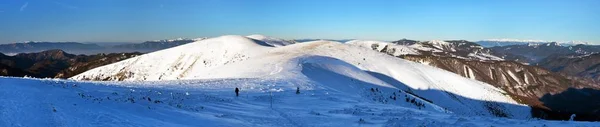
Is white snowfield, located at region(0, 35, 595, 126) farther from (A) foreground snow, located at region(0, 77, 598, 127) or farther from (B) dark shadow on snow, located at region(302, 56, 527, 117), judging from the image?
(B) dark shadow on snow, located at region(302, 56, 527, 117)

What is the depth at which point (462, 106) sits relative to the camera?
55.7 meters

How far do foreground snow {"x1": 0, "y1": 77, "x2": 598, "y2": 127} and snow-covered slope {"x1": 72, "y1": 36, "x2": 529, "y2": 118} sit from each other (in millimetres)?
7924

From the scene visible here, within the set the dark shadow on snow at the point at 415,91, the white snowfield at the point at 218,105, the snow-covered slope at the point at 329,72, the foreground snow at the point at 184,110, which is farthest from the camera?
the dark shadow on snow at the point at 415,91

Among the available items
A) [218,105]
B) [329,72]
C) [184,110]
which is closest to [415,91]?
[329,72]

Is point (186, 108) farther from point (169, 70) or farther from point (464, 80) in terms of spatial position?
point (169, 70)

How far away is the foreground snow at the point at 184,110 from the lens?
1638 cm

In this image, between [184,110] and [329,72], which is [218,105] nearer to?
[184,110]

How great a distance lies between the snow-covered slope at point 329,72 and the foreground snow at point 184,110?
792cm

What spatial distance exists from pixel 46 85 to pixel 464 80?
66592 millimetres

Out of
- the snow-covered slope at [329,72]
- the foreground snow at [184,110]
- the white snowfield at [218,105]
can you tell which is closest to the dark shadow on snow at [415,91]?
the snow-covered slope at [329,72]

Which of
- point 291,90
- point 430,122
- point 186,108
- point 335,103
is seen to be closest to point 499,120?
point 430,122

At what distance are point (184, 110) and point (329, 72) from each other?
3236 centimetres

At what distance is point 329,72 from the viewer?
52125 millimetres

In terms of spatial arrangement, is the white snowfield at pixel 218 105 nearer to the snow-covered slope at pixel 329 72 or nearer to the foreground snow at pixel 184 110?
the foreground snow at pixel 184 110
